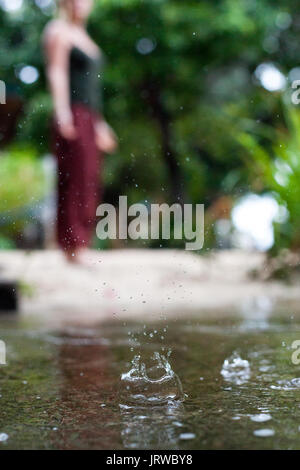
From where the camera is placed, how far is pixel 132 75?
11773 millimetres

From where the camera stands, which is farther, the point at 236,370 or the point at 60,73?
the point at 60,73

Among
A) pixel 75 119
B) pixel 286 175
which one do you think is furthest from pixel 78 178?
pixel 286 175

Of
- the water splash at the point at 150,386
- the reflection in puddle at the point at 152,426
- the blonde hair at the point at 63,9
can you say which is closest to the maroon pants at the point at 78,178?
the blonde hair at the point at 63,9

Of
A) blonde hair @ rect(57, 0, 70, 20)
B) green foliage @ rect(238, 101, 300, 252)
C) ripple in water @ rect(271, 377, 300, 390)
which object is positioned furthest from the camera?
blonde hair @ rect(57, 0, 70, 20)

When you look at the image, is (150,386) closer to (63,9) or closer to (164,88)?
(63,9)

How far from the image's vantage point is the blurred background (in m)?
11.1

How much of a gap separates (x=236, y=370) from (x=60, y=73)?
11.0 ft

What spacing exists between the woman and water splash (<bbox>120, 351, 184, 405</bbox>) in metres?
3.20

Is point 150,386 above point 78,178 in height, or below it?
below

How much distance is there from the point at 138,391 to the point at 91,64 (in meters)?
3.76

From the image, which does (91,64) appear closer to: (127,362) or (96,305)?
(96,305)

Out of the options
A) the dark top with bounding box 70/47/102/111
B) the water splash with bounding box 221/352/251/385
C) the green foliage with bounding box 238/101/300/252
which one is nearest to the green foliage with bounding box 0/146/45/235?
the dark top with bounding box 70/47/102/111

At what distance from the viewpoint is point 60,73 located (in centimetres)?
465

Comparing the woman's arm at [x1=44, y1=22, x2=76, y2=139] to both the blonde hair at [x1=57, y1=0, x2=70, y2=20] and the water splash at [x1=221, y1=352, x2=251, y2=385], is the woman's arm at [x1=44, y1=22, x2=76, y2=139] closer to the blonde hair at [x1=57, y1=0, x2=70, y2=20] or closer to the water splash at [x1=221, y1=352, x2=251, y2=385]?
the blonde hair at [x1=57, y1=0, x2=70, y2=20]
